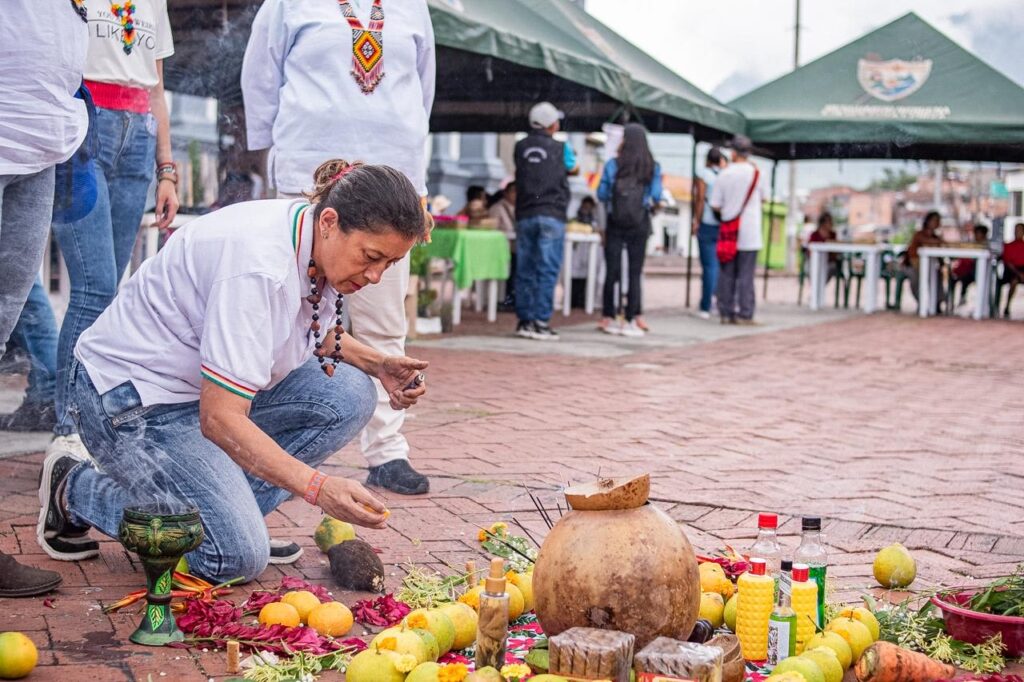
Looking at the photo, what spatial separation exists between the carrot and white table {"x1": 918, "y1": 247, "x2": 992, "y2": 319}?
1371 centimetres

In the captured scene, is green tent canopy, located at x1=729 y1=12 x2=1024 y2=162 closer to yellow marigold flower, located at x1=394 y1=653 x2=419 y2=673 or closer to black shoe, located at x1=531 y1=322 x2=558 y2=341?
black shoe, located at x1=531 y1=322 x2=558 y2=341

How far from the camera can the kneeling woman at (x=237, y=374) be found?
2.69 meters

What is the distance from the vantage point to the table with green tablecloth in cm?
1072

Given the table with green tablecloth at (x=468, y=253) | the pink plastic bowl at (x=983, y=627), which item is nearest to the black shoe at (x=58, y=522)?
the pink plastic bowl at (x=983, y=627)

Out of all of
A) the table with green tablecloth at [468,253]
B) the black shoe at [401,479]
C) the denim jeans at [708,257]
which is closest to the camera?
the black shoe at [401,479]

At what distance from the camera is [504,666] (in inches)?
96.0

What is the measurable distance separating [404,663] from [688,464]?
118 inches

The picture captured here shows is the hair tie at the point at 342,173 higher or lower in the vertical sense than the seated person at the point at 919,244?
higher

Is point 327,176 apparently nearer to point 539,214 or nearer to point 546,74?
point 539,214

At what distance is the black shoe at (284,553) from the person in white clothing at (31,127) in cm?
62

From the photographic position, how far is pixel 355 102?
13.4 feet

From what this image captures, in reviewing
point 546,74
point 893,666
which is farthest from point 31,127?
point 546,74

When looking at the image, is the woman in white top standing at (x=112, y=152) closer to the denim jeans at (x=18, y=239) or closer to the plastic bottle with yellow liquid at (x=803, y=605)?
the denim jeans at (x=18, y=239)

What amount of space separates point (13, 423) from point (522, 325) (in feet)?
20.2
